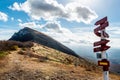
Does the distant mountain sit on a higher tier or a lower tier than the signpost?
higher

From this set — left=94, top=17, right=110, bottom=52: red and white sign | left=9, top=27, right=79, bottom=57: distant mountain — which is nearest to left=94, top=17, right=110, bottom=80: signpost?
left=94, top=17, right=110, bottom=52: red and white sign

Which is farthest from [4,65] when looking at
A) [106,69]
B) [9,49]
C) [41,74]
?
[106,69]

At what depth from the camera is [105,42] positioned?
13828mm

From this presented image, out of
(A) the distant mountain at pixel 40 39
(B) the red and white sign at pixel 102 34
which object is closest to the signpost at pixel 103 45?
(B) the red and white sign at pixel 102 34

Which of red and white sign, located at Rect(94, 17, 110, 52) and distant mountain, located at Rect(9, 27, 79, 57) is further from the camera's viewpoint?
distant mountain, located at Rect(9, 27, 79, 57)

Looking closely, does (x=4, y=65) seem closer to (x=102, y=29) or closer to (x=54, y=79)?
(x=54, y=79)

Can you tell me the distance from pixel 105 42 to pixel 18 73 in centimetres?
1484

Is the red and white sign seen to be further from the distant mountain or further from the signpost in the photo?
the distant mountain

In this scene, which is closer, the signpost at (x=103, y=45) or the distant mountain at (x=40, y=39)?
the signpost at (x=103, y=45)

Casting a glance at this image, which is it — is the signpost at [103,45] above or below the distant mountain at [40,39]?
below

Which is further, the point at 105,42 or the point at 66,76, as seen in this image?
the point at 66,76

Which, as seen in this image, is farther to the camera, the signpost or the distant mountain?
the distant mountain

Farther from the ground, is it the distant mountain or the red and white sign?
the distant mountain

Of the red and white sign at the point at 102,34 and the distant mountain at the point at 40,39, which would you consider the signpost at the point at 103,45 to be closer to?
the red and white sign at the point at 102,34
